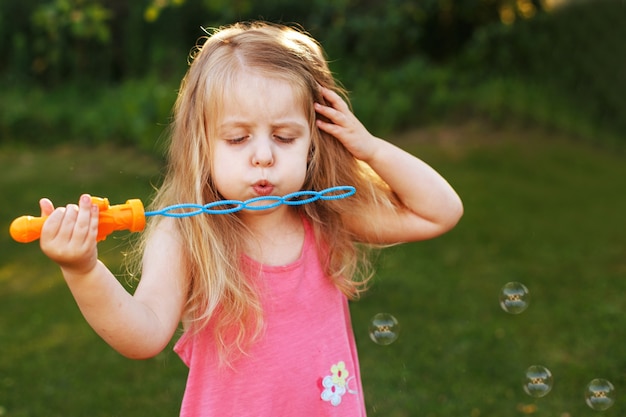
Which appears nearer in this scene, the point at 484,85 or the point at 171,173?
the point at 171,173

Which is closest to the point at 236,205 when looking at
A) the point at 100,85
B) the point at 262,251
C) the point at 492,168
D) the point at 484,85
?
the point at 262,251

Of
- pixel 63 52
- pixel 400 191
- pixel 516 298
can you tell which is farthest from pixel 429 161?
pixel 400 191

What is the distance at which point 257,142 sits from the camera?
5.98 feet

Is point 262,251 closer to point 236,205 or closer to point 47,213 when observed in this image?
point 236,205

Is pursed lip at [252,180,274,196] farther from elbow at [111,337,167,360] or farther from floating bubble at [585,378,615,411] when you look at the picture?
floating bubble at [585,378,615,411]

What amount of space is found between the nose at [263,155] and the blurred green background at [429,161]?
5.08 ft

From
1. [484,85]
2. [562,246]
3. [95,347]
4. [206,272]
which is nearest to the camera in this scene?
[206,272]

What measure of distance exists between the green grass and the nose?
1.38 feet

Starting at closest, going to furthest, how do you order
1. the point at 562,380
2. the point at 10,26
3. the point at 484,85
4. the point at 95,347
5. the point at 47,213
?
the point at 47,213 < the point at 562,380 < the point at 95,347 < the point at 484,85 < the point at 10,26

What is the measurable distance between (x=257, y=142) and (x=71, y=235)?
45 cm

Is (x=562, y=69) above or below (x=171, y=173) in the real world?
above

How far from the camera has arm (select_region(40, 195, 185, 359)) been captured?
5.03 ft

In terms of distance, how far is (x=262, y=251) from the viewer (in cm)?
198

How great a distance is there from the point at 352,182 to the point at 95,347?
260 centimetres
